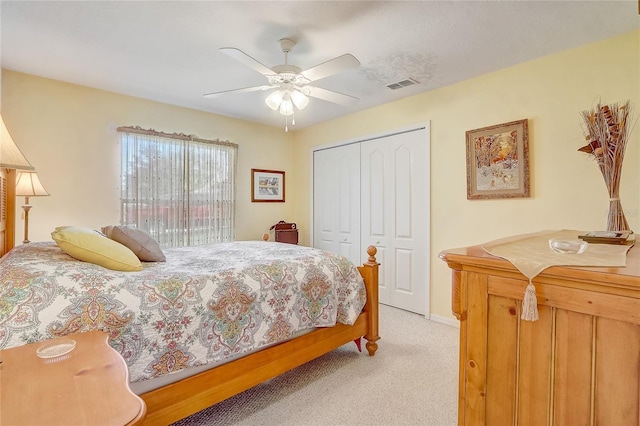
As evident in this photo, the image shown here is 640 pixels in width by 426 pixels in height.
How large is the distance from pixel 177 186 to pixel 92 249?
2.21 metres

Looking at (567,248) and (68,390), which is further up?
(567,248)

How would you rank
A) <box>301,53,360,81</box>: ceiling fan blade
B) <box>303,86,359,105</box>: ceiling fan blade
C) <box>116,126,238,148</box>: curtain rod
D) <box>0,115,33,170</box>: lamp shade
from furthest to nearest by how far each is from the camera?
1. <box>116,126,238,148</box>: curtain rod
2. <box>303,86,359,105</box>: ceiling fan blade
3. <box>301,53,360,81</box>: ceiling fan blade
4. <box>0,115,33,170</box>: lamp shade

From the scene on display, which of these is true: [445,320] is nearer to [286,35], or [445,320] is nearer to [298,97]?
[298,97]

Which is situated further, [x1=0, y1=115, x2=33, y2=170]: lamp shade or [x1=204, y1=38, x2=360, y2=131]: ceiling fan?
[x1=204, y1=38, x2=360, y2=131]: ceiling fan

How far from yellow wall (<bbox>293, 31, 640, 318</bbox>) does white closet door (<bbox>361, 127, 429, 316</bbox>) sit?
13 centimetres

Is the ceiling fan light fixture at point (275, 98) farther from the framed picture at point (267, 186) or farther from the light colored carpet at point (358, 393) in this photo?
the framed picture at point (267, 186)

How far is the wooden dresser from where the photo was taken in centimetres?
75

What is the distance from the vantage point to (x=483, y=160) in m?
2.95

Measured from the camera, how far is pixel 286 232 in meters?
4.57

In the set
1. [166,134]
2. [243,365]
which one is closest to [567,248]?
[243,365]

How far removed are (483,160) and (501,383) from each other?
8.08 feet

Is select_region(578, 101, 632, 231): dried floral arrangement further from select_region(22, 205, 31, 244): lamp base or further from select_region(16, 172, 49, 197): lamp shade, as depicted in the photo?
select_region(22, 205, 31, 244): lamp base

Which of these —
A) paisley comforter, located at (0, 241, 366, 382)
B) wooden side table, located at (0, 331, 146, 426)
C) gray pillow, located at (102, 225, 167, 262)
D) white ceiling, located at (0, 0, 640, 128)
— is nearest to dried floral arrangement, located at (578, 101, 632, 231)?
white ceiling, located at (0, 0, 640, 128)

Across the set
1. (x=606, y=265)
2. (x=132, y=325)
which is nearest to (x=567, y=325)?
(x=606, y=265)
